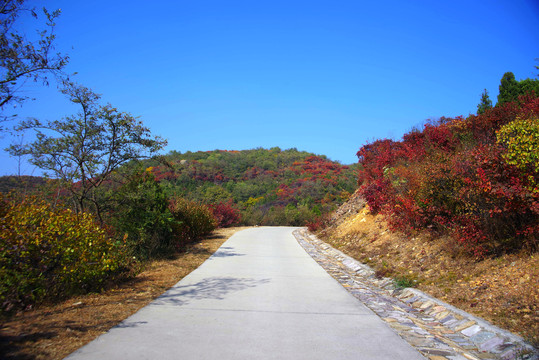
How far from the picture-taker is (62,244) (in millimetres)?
5660

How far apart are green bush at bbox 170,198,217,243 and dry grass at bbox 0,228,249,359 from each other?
605 cm

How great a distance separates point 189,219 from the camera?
14953 millimetres

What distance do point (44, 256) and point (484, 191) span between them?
7624 millimetres

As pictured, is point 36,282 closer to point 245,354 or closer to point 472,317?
point 245,354

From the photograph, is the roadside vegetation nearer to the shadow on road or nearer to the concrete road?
the concrete road

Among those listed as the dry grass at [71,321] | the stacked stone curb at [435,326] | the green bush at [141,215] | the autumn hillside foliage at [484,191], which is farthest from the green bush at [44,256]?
the autumn hillside foliage at [484,191]

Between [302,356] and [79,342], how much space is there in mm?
2612

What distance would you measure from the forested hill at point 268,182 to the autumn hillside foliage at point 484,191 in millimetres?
20917

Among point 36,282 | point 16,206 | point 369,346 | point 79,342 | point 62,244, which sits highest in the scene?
point 16,206

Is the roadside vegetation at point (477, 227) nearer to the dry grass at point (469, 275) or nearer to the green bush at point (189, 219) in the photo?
the dry grass at point (469, 275)

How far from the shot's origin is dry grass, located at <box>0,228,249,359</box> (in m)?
3.94

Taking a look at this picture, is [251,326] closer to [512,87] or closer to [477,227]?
[477,227]

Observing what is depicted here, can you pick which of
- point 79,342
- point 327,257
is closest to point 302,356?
point 79,342

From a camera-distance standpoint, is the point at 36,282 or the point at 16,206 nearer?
the point at 36,282
